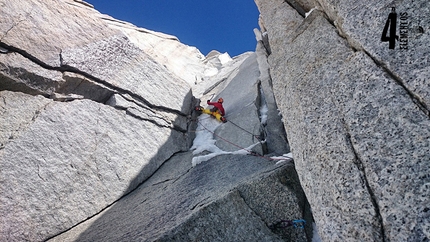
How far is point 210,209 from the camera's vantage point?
5004 millimetres

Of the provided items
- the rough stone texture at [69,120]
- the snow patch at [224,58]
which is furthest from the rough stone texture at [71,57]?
the snow patch at [224,58]

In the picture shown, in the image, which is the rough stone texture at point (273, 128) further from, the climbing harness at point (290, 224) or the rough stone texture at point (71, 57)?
the rough stone texture at point (71, 57)

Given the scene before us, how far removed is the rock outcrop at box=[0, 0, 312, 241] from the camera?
5582 mm

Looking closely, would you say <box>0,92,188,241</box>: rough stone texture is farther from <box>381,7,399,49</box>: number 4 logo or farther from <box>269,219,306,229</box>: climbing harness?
<box>381,7,399,49</box>: number 4 logo

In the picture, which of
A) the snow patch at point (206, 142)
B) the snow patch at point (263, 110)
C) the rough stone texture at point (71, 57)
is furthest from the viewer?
the snow patch at point (263, 110)

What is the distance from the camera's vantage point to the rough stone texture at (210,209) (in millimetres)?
4816

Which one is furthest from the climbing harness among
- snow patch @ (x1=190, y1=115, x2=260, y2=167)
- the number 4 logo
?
snow patch @ (x1=190, y1=115, x2=260, y2=167)

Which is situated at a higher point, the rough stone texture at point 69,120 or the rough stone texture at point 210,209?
the rough stone texture at point 69,120

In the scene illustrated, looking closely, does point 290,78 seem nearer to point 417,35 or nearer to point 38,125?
point 417,35

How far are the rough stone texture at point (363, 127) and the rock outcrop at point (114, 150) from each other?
5.75 ft

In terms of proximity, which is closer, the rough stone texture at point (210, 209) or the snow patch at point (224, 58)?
the rough stone texture at point (210, 209)

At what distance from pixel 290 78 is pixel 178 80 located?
31.1 feet

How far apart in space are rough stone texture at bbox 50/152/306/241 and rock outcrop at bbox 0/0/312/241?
2 cm

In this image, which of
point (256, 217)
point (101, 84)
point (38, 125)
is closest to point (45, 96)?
point (38, 125)
